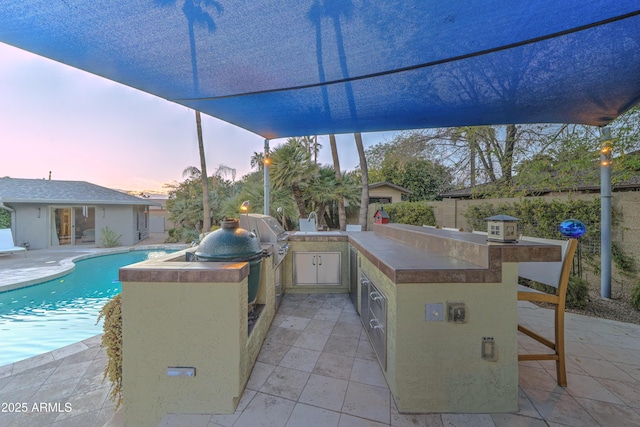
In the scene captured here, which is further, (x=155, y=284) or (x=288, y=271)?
(x=288, y=271)

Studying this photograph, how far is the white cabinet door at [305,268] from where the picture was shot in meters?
4.16

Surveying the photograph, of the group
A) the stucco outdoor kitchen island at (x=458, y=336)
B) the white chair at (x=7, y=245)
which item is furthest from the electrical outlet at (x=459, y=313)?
the white chair at (x=7, y=245)

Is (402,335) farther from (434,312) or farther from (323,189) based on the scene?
(323,189)

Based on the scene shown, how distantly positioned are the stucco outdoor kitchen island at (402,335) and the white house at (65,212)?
1218 cm

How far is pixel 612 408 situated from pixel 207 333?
288 cm

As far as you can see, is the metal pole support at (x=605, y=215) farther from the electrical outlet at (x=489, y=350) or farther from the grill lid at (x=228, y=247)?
the grill lid at (x=228, y=247)

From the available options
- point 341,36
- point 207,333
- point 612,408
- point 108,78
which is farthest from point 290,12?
point 612,408

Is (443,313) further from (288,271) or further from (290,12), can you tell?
(288,271)

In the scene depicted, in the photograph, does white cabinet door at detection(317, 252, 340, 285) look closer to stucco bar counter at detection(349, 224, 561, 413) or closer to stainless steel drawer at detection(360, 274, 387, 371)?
stainless steel drawer at detection(360, 274, 387, 371)

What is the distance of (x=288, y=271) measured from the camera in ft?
13.9

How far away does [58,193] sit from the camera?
35.3ft

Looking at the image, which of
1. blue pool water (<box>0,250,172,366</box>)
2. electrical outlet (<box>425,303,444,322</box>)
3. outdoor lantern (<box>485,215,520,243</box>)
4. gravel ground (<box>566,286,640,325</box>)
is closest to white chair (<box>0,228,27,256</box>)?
blue pool water (<box>0,250,172,366</box>)

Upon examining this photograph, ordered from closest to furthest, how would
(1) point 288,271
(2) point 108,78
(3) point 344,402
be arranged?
(3) point 344,402 < (2) point 108,78 < (1) point 288,271

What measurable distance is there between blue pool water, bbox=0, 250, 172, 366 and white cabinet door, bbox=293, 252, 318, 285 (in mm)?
2368
